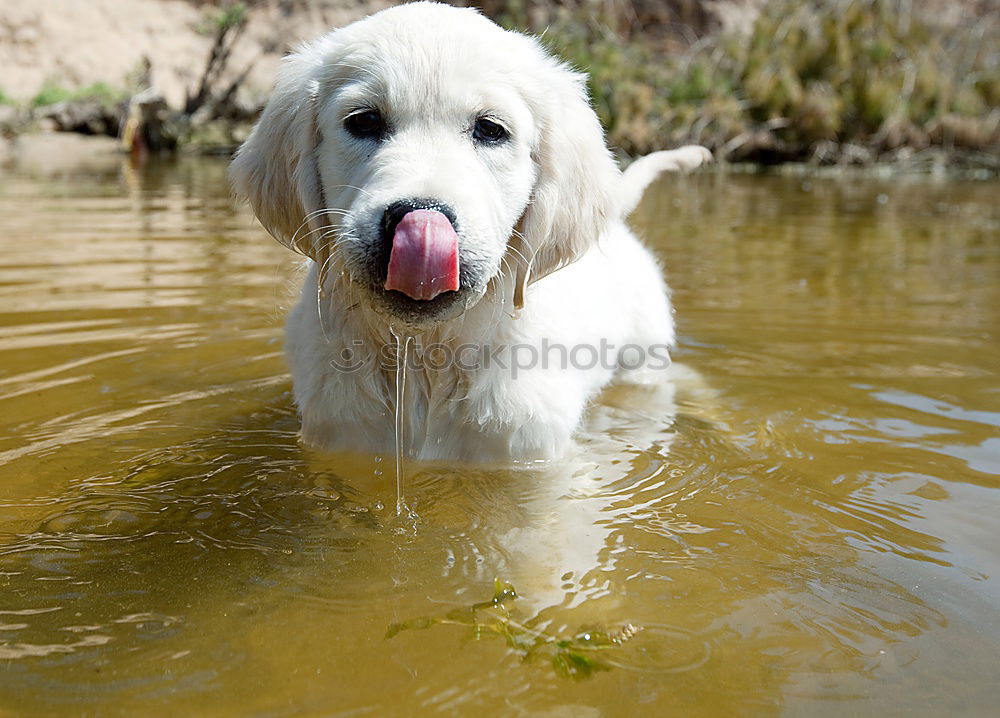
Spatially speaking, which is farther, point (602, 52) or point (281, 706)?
point (602, 52)

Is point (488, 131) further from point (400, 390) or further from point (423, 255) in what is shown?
point (400, 390)

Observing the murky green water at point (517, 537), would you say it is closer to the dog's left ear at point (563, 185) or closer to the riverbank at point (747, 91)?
the dog's left ear at point (563, 185)

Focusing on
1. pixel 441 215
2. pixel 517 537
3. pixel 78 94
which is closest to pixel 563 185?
pixel 441 215

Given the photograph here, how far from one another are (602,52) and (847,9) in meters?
4.11

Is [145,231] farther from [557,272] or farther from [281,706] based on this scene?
[281,706]

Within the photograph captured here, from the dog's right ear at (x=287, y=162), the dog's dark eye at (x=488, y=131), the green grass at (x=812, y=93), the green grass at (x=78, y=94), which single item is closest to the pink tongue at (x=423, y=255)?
the dog's dark eye at (x=488, y=131)

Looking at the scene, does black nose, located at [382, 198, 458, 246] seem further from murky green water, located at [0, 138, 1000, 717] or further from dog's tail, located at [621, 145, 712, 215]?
dog's tail, located at [621, 145, 712, 215]

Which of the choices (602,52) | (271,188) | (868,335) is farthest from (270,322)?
(602,52)

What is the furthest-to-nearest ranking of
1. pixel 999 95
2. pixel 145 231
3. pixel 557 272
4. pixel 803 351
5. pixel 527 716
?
pixel 999 95, pixel 145 231, pixel 803 351, pixel 557 272, pixel 527 716

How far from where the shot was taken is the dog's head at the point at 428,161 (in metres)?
2.28

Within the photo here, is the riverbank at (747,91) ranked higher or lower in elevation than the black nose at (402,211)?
higher

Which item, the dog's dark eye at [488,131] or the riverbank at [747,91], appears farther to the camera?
the riverbank at [747,91]

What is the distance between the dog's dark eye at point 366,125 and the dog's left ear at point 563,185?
477 mm

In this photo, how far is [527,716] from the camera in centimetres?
166
